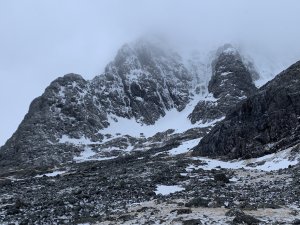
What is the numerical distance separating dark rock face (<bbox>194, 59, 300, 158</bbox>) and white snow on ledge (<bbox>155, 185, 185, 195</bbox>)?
2566 cm

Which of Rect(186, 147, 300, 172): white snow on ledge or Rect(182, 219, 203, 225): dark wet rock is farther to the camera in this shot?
Rect(186, 147, 300, 172): white snow on ledge

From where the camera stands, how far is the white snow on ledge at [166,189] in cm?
4141

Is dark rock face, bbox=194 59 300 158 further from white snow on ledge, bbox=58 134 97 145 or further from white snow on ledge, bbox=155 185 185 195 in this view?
white snow on ledge, bbox=58 134 97 145

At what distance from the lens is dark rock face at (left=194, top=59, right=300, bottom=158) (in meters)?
70.6

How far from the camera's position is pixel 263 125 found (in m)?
75.6

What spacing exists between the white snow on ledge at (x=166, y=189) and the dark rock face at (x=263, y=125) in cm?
2566

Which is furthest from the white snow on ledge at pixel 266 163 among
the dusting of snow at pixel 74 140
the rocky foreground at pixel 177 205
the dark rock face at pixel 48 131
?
the dusting of snow at pixel 74 140

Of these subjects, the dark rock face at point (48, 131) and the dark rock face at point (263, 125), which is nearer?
the dark rock face at point (263, 125)

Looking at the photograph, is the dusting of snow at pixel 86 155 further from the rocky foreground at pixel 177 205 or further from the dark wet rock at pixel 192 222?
the dark wet rock at pixel 192 222

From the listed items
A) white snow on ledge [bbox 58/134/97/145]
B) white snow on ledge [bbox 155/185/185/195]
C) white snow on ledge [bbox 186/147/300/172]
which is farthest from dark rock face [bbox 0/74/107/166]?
white snow on ledge [bbox 155/185/185/195]

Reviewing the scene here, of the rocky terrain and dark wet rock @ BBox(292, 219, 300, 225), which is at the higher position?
the rocky terrain

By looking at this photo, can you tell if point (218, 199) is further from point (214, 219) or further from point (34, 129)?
point (34, 129)

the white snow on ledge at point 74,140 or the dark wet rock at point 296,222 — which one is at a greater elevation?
the white snow on ledge at point 74,140

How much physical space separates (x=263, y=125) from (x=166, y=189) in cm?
3727
